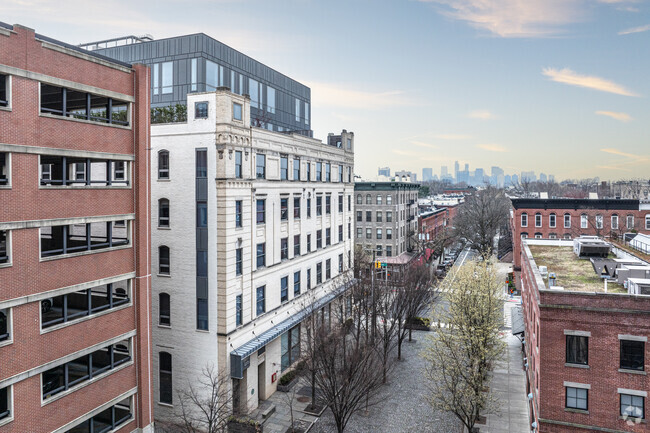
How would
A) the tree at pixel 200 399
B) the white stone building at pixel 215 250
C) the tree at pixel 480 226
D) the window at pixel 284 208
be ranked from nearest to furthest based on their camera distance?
the tree at pixel 200 399 → the white stone building at pixel 215 250 → the window at pixel 284 208 → the tree at pixel 480 226

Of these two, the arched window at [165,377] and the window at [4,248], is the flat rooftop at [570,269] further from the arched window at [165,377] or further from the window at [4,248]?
the window at [4,248]

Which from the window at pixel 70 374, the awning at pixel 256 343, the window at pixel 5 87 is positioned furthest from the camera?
the awning at pixel 256 343

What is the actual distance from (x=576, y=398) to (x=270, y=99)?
52794 millimetres

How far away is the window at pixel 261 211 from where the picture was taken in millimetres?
30016

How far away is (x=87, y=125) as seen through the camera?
18.8 meters

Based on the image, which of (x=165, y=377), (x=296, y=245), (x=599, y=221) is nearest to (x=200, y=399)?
(x=165, y=377)

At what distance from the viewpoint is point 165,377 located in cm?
2745

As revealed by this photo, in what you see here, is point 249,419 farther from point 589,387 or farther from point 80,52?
point 80,52

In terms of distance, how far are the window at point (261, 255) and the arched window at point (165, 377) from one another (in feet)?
25.8

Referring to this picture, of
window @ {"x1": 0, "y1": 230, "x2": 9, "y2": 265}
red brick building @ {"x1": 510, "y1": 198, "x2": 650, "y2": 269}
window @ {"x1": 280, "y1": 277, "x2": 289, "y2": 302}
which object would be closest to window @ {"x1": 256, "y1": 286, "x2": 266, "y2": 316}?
window @ {"x1": 280, "y1": 277, "x2": 289, "y2": 302}

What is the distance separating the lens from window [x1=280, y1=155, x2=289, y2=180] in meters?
33.2

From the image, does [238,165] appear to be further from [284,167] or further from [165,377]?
[165,377]

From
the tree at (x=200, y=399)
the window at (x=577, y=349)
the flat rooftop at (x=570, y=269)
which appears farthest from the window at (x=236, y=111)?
the window at (x=577, y=349)

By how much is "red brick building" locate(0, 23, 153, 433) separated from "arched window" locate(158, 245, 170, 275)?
5.00 metres
